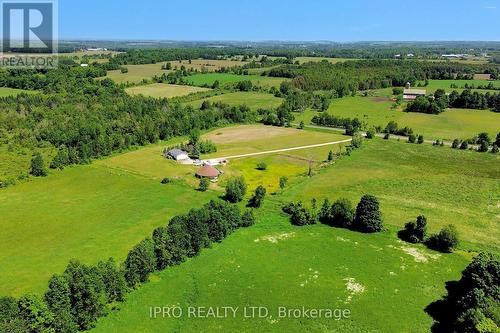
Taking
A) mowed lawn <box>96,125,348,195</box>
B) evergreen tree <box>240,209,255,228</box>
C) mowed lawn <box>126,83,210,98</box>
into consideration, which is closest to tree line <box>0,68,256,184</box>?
mowed lawn <box>96,125,348,195</box>

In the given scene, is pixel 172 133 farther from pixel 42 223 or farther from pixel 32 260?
pixel 32 260

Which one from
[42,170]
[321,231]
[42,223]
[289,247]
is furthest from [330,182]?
[42,170]

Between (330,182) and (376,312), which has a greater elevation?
(330,182)

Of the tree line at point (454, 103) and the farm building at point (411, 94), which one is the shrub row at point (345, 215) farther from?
the farm building at point (411, 94)

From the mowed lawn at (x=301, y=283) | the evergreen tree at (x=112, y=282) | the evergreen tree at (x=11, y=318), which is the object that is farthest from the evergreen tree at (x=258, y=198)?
the evergreen tree at (x=11, y=318)

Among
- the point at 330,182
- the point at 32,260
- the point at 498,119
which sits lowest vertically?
the point at 32,260

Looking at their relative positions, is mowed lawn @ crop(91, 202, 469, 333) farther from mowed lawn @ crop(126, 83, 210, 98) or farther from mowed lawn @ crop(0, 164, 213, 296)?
mowed lawn @ crop(126, 83, 210, 98)

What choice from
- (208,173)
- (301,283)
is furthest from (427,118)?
(301,283)
